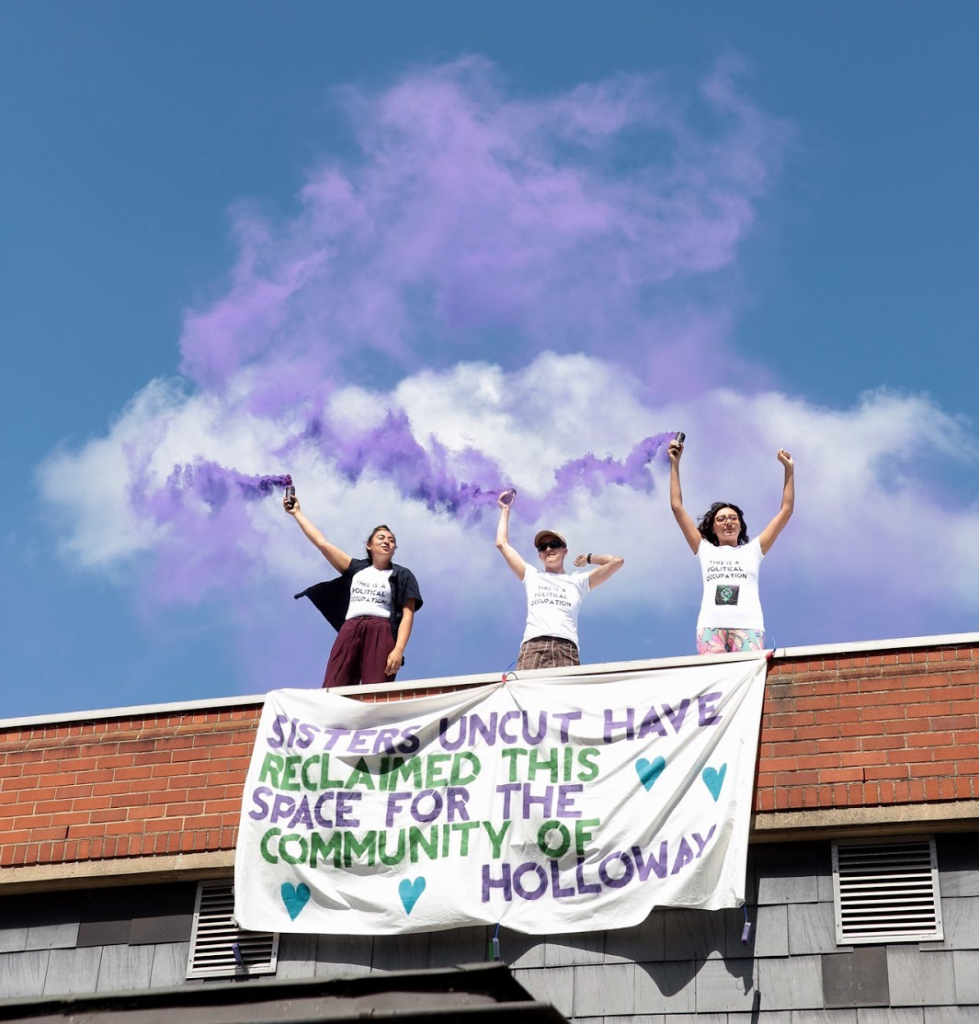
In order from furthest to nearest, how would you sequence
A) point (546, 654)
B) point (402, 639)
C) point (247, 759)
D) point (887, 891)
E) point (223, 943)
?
1. point (402, 639)
2. point (546, 654)
3. point (247, 759)
4. point (223, 943)
5. point (887, 891)

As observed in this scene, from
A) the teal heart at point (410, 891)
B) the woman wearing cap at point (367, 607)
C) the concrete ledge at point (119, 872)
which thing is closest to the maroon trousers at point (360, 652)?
the woman wearing cap at point (367, 607)

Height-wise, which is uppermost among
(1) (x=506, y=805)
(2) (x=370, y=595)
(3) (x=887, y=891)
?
(2) (x=370, y=595)

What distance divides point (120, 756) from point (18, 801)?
0.91 m

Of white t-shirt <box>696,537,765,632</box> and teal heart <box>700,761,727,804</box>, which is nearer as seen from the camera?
teal heart <box>700,761,727,804</box>

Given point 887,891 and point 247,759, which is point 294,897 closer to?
point 247,759

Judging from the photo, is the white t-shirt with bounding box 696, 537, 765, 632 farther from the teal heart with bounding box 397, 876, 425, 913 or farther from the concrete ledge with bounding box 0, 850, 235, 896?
the concrete ledge with bounding box 0, 850, 235, 896

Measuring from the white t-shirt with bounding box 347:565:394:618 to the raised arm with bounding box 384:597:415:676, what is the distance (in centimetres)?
13

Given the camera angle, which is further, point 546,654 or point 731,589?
point 546,654

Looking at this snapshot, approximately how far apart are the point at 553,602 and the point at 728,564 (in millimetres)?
1468

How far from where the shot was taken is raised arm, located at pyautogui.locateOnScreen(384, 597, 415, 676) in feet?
41.8

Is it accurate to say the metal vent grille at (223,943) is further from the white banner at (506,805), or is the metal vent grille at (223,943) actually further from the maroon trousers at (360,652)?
the maroon trousers at (360,652)

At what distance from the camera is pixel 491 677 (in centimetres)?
1176

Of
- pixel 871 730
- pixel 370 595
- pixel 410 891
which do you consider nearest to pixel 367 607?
pixel 370 595

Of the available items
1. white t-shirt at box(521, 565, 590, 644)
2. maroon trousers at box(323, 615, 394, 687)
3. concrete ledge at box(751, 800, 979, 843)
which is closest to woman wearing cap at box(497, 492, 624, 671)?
white t-shirt at box(521, 565, 590, 644)
